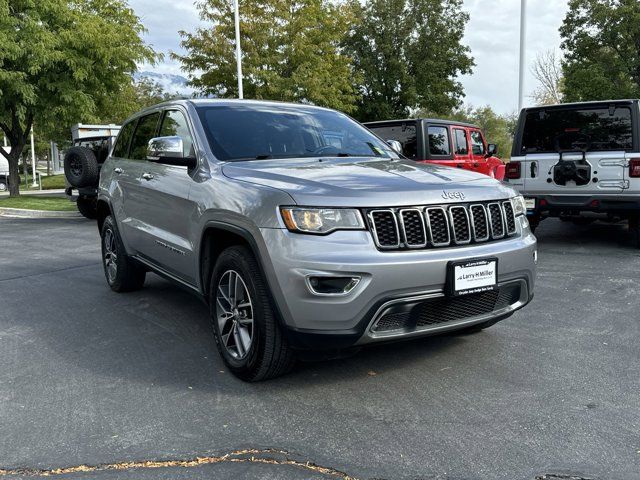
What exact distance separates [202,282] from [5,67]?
18.7 meters

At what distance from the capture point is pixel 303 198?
123 inches

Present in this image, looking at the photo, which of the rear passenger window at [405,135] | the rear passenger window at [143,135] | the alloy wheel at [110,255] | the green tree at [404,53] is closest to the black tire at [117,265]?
the alloy wheel at [110,255]

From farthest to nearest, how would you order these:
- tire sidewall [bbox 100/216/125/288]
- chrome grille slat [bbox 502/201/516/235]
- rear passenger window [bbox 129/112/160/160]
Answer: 1. tire sidewall [bbox 100/216/125/288]
2. rear passenger window [bbox 129/112/160/160]
3. chrome grille slat [bbox 502/201/516/235]

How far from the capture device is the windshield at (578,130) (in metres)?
7.62

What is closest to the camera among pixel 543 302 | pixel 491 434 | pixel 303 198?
pixel 491 434

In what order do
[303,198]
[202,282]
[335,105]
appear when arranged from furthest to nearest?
1. [335,105]
2. [202,282]
3. [303,198]

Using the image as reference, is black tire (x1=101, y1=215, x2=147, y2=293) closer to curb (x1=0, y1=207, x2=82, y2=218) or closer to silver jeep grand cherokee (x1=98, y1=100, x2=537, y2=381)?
silver jeep grand cherokee (x1=98, y1=100, x2=537, y2=381)

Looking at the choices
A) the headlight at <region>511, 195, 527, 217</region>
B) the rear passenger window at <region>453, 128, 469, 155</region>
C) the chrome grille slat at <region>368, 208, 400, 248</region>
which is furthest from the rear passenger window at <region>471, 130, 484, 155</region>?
the chrome grille slat at <region>368, 208, 400, 248</region>

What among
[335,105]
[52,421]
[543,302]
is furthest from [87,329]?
[335,105]

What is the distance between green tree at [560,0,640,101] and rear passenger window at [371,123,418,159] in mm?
22355

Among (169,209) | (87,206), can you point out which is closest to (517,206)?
(169,209)

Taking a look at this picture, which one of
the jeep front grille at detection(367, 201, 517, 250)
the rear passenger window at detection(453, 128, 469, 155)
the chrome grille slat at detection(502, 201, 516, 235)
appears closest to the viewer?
the jeep front grille at detection(367, 201, 517, 250)

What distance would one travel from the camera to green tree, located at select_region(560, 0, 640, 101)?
28.4m

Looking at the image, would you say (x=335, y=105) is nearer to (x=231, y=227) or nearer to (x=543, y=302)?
(x=543, y=302)
